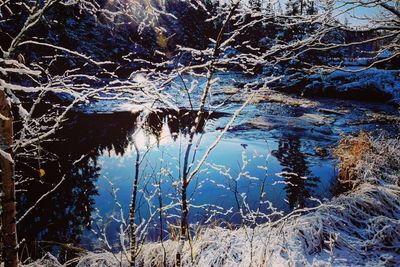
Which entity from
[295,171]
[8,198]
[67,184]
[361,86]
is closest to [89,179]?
[67,184]

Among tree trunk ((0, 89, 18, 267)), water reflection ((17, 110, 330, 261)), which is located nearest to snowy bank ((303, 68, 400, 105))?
water reflection ((17, 110, 330, 261))

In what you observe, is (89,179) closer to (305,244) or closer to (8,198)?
(305,244)

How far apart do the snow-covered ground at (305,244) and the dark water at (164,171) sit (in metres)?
0.46

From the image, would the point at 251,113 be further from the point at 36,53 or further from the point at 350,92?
the point at 36,53

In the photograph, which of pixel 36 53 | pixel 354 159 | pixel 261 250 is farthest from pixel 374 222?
pixel 36 53

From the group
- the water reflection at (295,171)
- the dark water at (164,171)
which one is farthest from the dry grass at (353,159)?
the water reflection at (295,171)

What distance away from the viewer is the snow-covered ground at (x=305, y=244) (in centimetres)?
396

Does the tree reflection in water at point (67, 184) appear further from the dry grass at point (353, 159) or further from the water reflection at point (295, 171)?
the dry grass at point (353, 159)

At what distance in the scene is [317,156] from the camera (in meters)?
11.0

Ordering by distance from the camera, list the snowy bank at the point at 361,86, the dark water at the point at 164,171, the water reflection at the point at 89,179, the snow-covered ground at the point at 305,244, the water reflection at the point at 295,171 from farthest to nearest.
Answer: the snowy bank at the point at 361,86
the water reflection at the point at 295,171
the water reflection at the point at 89,179
the dark water at the point at 164,171
the snow-covered ground at the point at 305,244

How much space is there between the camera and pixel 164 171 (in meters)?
3.34

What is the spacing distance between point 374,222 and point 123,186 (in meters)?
5.90

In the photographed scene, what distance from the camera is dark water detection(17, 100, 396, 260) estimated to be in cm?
664

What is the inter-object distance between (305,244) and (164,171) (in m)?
2.13
